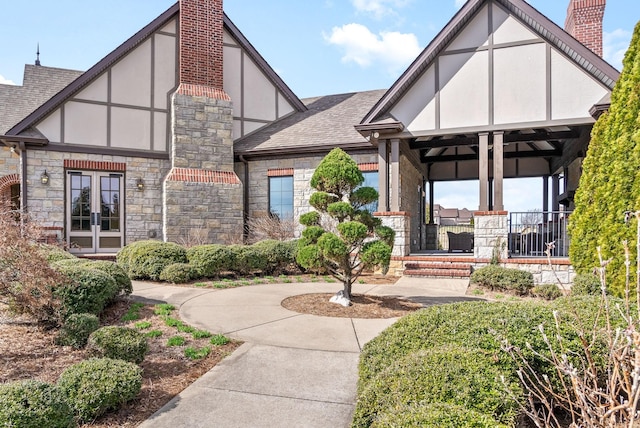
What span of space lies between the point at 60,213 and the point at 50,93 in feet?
21.3

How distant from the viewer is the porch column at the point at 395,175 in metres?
10.9

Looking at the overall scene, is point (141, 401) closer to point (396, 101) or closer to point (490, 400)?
point (490, 400)

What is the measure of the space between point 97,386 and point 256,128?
509 inches

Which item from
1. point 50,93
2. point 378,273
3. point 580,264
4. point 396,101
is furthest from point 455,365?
point 50,93

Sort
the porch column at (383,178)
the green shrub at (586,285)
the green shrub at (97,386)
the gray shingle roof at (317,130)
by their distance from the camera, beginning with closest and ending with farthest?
the green shrub at (97,386) < the green shrub at (586,285) < the porch column at (383,178) < the gray shingle roof at (317,130)

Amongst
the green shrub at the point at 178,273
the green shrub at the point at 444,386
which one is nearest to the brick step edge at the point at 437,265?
the green shrub at the point at 178,273

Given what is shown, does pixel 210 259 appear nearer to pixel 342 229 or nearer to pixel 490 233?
pixel 342 229

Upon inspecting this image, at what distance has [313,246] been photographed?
6.69 metres

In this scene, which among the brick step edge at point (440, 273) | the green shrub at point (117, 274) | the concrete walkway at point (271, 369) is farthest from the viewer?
the brick step edge at point (440, 273)

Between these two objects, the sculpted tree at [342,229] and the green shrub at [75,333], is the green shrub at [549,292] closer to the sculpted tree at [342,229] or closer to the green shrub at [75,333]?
the sculpted tree at [342,229]

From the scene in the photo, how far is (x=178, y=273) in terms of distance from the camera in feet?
28.6

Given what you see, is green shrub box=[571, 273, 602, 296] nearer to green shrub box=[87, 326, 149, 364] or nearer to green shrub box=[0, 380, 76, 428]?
green shrub box=[87, 326, 149, 364]

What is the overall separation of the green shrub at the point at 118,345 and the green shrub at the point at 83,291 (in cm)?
144

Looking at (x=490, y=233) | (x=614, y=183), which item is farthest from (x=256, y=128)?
(x=614, y=183)
